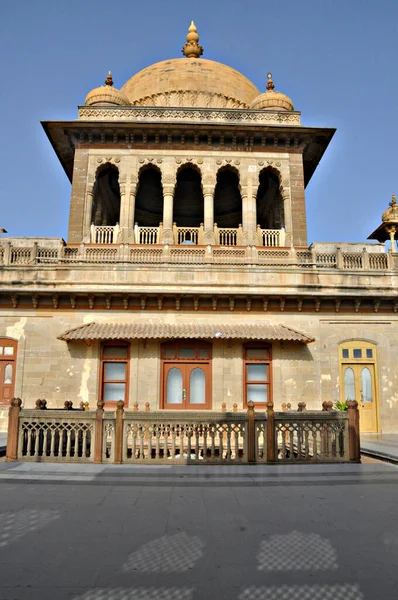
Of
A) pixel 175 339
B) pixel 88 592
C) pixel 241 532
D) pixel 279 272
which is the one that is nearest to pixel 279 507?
pixel 241 532

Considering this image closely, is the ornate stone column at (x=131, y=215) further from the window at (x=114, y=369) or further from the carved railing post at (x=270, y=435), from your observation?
the carved railing post at (x=270, y=435)

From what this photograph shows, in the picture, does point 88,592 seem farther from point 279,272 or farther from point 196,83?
point 196,83

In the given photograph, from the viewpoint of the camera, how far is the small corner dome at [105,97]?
24.6 meters

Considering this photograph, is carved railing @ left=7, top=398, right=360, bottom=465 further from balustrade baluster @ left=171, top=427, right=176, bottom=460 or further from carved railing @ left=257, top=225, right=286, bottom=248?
carved railing @ left=257, top=225, right=286, bottom=248

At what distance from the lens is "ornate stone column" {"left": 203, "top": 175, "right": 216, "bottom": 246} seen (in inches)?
884

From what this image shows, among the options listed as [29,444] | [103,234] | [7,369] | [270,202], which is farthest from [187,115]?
[29,444]

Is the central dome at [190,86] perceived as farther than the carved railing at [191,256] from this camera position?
Yes

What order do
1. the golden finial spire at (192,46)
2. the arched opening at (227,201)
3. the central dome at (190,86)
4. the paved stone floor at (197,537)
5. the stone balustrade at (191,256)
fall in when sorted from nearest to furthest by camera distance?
the paved stone floor at (197,537)
the stone balustrade at (191,256)
the central dome at (190,86)
the arched opening at (227,201)
the golden finial spire at (192,46)

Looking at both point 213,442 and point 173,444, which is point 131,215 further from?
point 213,442

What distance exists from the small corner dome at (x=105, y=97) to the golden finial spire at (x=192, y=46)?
28.4 feet

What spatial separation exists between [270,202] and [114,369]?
49.2 feet

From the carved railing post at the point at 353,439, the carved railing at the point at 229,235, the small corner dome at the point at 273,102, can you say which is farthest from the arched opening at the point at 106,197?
the carved railing post at the point at 353,439

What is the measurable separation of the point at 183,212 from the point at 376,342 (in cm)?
1632

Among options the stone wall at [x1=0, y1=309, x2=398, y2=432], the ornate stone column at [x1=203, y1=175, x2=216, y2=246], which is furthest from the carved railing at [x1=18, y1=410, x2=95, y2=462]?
the ornate stone column at [x1=203, y1=175, x2=216, y2=246]
